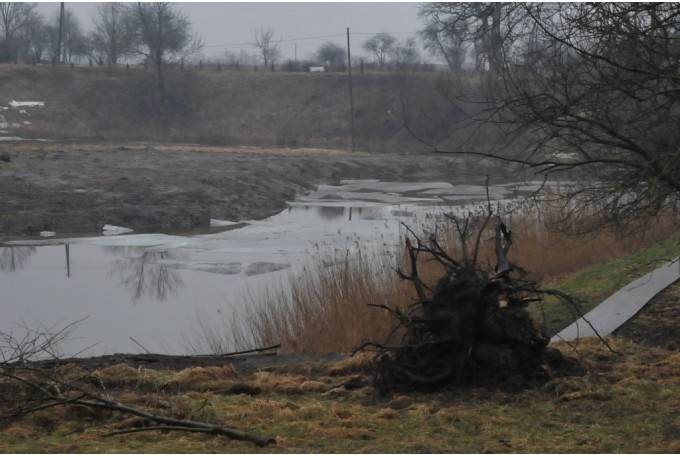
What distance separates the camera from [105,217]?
26.3 metres

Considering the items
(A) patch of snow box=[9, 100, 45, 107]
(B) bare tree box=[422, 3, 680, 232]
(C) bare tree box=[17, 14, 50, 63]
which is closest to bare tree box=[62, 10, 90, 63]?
(C) bare tree box=[17, 14, 50, 63]

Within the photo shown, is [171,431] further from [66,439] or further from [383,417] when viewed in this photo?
[383,417]

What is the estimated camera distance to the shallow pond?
47.3 ft

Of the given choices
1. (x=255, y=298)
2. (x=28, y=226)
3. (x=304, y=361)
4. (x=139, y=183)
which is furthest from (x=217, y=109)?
(x=304, y=361)

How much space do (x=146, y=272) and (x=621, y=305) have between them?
11.0 m

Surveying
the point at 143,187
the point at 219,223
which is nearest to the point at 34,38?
the point at 143,187

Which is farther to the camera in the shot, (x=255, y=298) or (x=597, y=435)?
(x=255, y=298)

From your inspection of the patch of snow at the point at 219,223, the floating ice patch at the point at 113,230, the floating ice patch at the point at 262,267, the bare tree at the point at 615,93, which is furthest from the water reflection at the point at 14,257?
the bare tree at the point at 615,93

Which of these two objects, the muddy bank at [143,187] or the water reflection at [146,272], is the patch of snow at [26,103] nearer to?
the muddy bank at [143,187]

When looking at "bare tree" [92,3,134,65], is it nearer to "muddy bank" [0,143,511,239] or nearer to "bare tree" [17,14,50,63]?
"bare tree" [17,14,50,63]

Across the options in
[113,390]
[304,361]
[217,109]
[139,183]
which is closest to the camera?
[113,390]

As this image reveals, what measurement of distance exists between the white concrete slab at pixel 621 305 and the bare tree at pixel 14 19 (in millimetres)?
93153

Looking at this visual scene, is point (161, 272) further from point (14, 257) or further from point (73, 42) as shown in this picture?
point (73, 42)

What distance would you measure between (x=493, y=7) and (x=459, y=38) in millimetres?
1629
